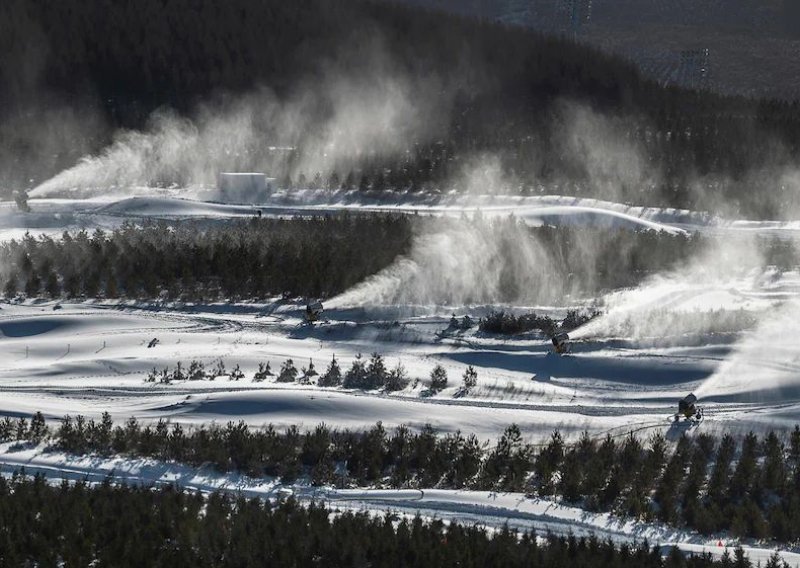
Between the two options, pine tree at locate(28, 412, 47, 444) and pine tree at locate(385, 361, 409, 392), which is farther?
pine tree at locate(385, 361, 409, 392)

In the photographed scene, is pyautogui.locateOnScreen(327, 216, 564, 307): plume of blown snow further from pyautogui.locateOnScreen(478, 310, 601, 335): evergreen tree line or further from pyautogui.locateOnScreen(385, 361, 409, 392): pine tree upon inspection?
pyautogui.locateOnScreen(385, 361, 409, 392): pine tree

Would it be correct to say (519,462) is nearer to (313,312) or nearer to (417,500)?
(417,500)

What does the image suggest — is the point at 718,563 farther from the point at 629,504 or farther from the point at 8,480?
the point at 8,480

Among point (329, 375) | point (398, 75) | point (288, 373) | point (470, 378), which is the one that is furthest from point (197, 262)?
point (398, 75)

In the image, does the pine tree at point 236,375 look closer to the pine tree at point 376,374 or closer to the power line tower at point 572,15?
the pine tree at point 376,374

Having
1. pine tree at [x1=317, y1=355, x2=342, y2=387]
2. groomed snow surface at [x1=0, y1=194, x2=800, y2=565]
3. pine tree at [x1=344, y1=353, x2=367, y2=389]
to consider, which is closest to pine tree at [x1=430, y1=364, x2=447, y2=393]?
groomed snow surface at [x1=0, y1=194, x2=800, y2=565]

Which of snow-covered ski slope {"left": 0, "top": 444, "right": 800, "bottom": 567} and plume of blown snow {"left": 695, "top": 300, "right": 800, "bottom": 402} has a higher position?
plume of blown snow {"left": 695, "top": 300, "right": 800, "bottom": 402}

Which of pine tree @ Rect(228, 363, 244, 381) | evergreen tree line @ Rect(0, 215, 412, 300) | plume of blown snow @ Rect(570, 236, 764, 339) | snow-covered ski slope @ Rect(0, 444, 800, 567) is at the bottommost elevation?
snow-covered ski slope @ Rect(0, 444, 800, 567)
